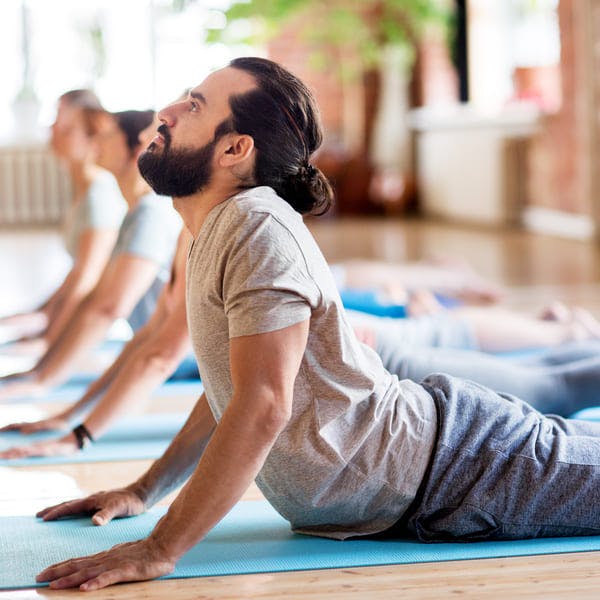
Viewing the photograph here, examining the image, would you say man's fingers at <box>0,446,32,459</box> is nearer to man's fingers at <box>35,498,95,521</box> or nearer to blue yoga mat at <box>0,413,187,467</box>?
blue yoga mat at <box>0,413,187,467</box>

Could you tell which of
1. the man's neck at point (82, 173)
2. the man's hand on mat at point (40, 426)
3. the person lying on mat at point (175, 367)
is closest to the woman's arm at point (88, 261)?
the man's neck at point (82, 173)

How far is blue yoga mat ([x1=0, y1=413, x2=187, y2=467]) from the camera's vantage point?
2518 millimetres

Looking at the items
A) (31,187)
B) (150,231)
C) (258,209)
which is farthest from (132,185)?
(31,187)

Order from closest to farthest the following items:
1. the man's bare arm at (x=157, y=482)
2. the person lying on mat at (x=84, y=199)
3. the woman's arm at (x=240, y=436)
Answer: the woman's arm at (x=240, y=436) → the man's bare arm at (x=157, y=482) → the person lying on mat at (x=84, y=199)

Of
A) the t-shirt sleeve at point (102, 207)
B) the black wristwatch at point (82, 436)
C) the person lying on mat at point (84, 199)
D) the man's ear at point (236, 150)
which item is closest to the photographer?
the man's ear at point (236, 150)

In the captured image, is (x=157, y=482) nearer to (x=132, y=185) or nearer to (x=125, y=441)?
(x=125, y=441)

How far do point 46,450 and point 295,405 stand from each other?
41.5 inches

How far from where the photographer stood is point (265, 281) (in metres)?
1.53

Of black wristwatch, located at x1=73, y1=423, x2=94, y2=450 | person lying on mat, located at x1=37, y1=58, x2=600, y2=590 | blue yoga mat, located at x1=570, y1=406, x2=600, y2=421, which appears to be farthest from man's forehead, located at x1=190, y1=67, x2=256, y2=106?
blue yoga mat, located at x1=570, y1=406, x2=600, y2=421

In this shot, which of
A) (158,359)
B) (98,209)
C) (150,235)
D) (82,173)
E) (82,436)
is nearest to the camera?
(158,359)

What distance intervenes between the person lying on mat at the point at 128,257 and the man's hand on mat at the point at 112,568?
1212mm

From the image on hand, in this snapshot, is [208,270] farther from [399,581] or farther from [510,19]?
[510,19]

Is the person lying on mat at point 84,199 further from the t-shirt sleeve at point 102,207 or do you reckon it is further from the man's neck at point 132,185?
the man's neck at point 132,185

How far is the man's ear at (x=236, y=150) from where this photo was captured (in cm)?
164
